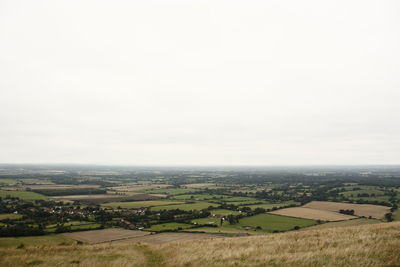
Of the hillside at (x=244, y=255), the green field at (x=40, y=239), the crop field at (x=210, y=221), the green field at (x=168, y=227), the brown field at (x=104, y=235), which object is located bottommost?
the crop field at (x=210, y=221)

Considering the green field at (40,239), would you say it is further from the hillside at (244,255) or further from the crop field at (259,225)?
the hillside at (244,255)

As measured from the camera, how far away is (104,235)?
1986 inches

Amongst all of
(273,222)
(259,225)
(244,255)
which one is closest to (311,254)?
(244,255)

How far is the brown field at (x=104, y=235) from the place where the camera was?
1842 inches

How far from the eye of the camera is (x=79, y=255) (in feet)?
56.1

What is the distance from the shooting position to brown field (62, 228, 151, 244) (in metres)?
46.8

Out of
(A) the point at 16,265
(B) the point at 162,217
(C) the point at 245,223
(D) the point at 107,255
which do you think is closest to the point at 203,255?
(D) the point at 107,255

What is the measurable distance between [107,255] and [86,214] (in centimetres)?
6467

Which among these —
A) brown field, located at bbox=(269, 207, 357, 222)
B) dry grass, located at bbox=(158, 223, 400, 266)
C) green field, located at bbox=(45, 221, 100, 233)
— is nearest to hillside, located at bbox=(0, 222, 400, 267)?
dry grass, located at bbox=(158, 223, 400, 266)

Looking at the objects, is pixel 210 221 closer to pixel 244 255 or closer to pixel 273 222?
pixel 273 222

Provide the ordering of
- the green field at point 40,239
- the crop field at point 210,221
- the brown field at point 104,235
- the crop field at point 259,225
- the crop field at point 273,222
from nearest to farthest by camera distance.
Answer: the green field at point 40,239, the brown field at point 104,235, the crop field at point 259,225, the crop field at point 273,222, the crop field at point 210,221

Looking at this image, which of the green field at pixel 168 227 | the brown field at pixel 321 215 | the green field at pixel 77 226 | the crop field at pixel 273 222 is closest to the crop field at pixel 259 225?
the crop field at pixel 273 222

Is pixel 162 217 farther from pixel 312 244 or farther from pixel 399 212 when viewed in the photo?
pixel 399 212

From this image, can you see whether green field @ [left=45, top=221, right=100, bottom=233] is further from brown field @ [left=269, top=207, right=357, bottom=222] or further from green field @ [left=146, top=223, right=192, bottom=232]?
brown field @ [left=269, top=207, right=357, bottom=222]
